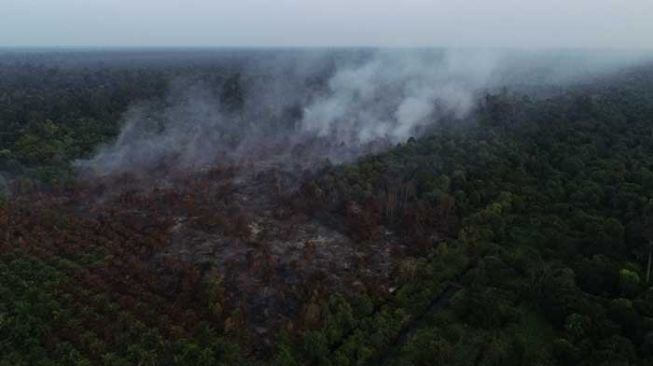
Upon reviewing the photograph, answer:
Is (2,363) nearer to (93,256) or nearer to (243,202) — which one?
(93,256)

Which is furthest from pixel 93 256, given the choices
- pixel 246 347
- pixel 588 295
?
pixel 588 295

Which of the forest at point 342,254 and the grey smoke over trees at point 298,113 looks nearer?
the forest at point 342,254

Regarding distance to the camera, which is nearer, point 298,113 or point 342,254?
point 342,254

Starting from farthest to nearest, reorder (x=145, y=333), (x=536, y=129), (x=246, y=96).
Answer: (x=246, y=96) < (x=536, y=129) < (x=145, y=333)
